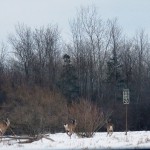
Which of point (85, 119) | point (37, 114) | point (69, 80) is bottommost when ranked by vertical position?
point (85, 119)

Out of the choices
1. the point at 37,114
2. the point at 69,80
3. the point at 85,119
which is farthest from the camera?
the point at 69,80

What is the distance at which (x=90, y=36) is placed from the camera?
65.2 meters

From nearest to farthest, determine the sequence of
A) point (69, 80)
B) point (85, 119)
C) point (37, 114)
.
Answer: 1. point (85, 119)
2. point (37, 114)
3. point (69, 80)

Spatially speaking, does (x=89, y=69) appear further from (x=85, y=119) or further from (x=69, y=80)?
(x=85, y=119)

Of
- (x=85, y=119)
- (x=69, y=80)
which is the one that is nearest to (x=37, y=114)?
(x=85, y=119)

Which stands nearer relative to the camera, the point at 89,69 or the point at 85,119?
the point at 85,119

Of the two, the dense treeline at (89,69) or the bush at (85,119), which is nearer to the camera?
the bush at (85,119)

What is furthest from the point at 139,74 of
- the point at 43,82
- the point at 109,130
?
the point at 109,130

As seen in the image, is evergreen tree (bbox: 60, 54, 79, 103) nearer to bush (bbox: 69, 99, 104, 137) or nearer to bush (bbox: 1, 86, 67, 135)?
bush (bbox: 1, 86, 67, 135)

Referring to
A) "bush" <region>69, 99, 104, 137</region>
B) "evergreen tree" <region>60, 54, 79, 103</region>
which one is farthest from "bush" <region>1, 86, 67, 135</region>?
"evergreen tree" <region>60, 54, 79, 103</region>

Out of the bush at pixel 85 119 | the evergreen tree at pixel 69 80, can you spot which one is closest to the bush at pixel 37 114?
the bush at pixel 85 119

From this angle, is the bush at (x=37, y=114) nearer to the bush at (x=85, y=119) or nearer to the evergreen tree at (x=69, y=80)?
the bush at (x=85, y=119)

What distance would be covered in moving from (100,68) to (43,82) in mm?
9523

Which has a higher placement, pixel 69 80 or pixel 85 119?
pixel 69 80
